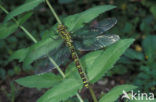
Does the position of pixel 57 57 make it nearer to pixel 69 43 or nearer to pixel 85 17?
pixel 69 43

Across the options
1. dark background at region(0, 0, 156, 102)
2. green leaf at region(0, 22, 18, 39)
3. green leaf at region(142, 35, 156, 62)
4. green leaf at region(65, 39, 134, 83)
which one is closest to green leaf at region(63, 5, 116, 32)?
green leaf at region(65, 39, 134, 83)

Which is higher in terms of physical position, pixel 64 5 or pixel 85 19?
pixel 85 19

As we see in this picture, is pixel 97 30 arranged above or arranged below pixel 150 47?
above

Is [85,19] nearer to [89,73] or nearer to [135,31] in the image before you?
Result: [89,73]

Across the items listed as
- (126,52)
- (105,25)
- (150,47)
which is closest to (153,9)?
(150,47)

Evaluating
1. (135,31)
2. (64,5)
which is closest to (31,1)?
(135,31)
